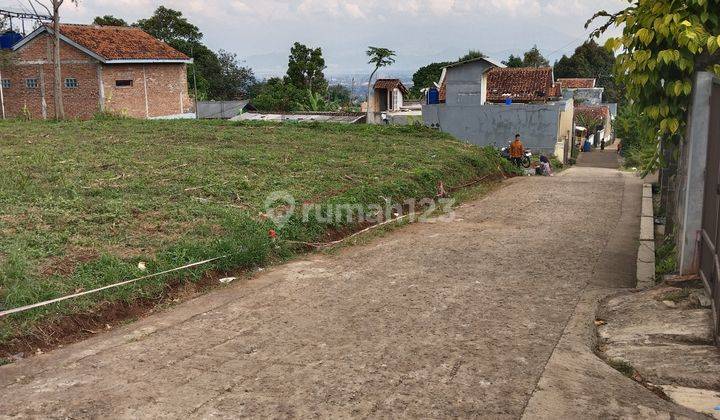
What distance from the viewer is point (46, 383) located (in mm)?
4676

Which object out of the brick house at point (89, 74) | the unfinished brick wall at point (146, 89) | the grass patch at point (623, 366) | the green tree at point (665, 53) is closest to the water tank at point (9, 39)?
the brick house at point (89, 74)

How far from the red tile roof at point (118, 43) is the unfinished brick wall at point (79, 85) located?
24.9 inches

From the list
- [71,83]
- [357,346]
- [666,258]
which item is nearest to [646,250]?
[666,258]

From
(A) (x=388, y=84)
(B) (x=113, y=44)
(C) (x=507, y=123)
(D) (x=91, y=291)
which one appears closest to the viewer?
(D) (x=91, y=291)

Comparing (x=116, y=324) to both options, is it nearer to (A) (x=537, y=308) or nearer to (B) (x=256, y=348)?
(B) (x=256, y=348)

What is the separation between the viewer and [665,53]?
6.03m

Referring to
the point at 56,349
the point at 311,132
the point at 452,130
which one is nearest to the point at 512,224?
the point at 56,349

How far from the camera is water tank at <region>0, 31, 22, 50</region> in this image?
34719mm

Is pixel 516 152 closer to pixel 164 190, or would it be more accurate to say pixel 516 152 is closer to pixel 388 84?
pixel 164 190

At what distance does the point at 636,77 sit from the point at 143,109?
32926mm

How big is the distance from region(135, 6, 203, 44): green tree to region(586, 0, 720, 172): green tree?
51906 mm

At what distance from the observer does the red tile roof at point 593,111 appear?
56425 mm

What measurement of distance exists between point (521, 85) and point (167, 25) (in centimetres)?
3128

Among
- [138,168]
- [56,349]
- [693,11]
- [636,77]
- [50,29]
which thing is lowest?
[56,349]
